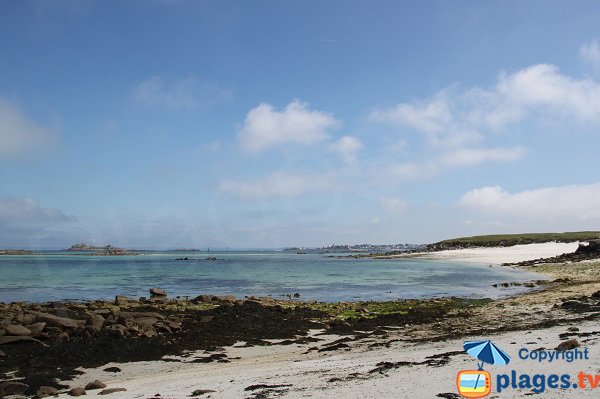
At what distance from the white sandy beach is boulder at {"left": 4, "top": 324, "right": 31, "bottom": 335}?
4.82 metres

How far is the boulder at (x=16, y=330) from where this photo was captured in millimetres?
16156

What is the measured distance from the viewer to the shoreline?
9.94 metres

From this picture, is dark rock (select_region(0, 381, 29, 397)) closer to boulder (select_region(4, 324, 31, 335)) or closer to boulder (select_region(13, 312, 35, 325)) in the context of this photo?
boulder (select_region(4, 324, 31, 335))

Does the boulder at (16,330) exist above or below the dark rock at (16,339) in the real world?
above

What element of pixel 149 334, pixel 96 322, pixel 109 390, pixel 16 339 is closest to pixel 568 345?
pixel 109 390

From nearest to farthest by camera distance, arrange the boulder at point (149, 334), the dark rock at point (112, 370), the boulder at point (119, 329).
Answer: the dark rock at point (112, 370)
the boulder at point (119, 329)
the boulder at point (149, 334)

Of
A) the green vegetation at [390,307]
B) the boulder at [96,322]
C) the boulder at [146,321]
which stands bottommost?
the green vegetation at [390,307]

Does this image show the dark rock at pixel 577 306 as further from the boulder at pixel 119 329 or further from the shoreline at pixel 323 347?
the boulder at pixel 119 329

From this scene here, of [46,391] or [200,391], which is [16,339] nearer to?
[46,391]

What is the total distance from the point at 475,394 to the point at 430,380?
1.08 meters

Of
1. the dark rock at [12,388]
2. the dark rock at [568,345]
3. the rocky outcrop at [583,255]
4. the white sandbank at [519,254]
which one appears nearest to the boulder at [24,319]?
the dark rock at [12,388]

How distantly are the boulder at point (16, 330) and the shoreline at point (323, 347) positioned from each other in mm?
883

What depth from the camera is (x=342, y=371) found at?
10781mm

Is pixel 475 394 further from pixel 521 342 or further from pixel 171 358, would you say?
pixel 171 358
